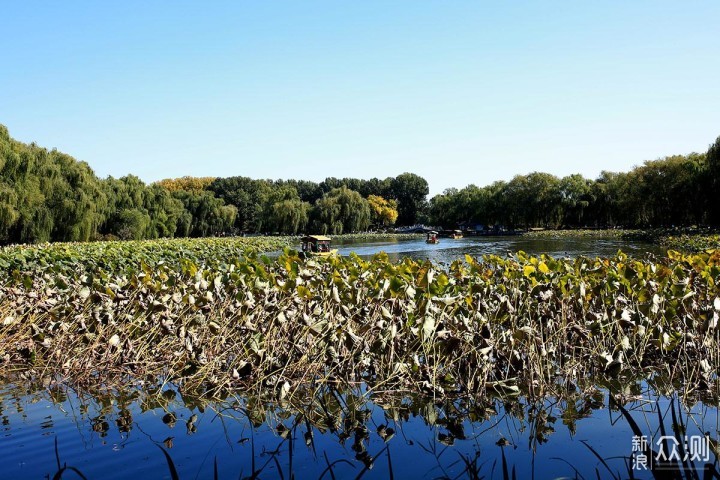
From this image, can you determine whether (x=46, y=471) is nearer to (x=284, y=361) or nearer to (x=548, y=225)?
(x=284, y=361)

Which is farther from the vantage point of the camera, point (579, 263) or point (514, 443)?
point (579, 263)

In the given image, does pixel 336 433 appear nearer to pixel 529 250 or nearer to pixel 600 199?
pixel 529 250

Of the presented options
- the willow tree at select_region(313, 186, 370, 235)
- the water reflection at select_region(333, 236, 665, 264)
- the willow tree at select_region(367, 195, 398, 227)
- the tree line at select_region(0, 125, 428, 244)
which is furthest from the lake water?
the willow tree at select_region(367, 195, 398, 227)

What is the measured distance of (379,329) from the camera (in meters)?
6.79

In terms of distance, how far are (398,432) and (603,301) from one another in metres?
3.45

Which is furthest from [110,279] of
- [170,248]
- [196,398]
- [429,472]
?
[170,248]

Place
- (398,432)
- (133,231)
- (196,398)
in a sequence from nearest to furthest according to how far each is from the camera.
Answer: (398,432) < (196,398) < (133,231)

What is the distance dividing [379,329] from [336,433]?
146cm

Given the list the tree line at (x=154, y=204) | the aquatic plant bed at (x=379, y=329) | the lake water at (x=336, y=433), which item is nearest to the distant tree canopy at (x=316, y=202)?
the tree line at (x=154, y=204)

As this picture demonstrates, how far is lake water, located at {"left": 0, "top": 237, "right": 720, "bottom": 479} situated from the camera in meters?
4.91

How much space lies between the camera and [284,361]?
7.26 meters

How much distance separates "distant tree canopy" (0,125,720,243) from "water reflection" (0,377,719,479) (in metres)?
30.9

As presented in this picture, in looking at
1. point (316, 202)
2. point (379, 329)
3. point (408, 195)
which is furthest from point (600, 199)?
point (379, 329)

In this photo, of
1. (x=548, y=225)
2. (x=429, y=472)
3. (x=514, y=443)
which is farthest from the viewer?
(x=548, y=225)
